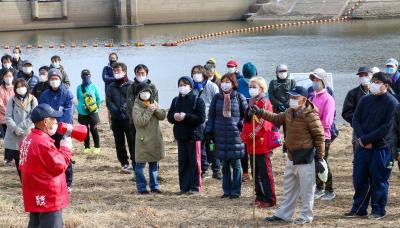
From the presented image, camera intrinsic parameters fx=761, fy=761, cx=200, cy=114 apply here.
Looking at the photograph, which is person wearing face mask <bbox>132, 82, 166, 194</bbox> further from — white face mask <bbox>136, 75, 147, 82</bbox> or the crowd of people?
white face mask <bbox>136, 75, 147, 82</bbox>

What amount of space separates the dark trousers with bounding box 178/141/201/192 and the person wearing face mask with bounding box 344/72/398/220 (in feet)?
8.17

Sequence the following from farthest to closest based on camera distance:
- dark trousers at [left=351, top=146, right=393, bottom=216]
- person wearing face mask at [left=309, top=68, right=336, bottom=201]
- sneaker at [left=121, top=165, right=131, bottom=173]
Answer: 1. sneaker at [left=121, top=165, right=131, bottom=173]
2. person wearing face mask at [left=309, top=68, right=336, bottom=201]
3. dark trousers at [left=351, top=146, right=393, bottom=216]

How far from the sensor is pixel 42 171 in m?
7.15

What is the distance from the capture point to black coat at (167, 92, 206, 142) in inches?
418

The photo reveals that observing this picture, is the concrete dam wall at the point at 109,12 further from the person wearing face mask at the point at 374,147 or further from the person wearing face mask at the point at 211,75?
the person wearing face mask at the point at 374,147

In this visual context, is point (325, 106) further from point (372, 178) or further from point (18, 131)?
point (18, 131)

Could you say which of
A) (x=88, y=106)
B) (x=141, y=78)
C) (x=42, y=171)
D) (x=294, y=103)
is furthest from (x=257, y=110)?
(x=88, y=106)

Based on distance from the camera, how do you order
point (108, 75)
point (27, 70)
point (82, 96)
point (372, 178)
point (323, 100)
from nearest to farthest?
point (372, 178), point (323, 100), point (82, 96), point (27, 70), point (108, 75)

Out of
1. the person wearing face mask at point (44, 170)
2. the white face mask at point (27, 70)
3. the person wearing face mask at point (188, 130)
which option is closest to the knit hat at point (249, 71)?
the person wearing face mask at point (188, 130)

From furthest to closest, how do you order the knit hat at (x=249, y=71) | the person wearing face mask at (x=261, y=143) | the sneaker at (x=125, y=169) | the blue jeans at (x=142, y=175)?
the sneaker at (x=125, y=169) < the knit hat at (x=249, y=71) < the blue jeans at (x=142, y=175) < the person wearing face mask at (x=261, y=143)

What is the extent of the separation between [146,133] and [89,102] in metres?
3.53

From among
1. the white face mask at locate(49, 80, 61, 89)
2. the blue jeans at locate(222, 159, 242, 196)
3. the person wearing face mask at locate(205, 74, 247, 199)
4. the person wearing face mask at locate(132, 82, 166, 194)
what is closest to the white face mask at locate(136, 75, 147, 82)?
the person wearing face mask at locate(132, 82, 166, 194)

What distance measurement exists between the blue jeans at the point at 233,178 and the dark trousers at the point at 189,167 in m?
0.53

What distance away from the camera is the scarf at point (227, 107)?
1018 cm
